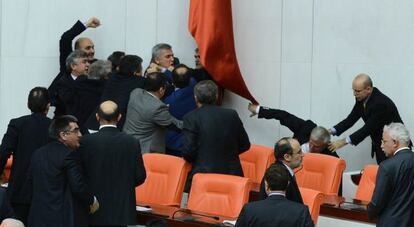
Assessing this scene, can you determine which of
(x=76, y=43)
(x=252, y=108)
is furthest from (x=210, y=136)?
(x=76, y=43)

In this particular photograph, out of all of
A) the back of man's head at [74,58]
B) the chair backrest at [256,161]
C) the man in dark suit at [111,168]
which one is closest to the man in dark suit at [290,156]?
the man in dark suit at [111,168]

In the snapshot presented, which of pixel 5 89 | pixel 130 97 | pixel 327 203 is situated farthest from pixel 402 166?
pixel 5 89

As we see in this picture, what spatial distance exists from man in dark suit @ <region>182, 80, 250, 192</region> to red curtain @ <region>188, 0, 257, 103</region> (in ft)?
5.92

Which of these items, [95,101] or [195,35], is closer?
[95,101]

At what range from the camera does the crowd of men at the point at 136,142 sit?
6.39 m

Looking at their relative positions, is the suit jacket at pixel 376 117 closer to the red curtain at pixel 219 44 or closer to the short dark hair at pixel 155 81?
the red curtain at pixel 219 44

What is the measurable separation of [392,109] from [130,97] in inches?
88.7

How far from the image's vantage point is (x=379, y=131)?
8.66 metres

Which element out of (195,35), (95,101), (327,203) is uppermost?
(195,35)

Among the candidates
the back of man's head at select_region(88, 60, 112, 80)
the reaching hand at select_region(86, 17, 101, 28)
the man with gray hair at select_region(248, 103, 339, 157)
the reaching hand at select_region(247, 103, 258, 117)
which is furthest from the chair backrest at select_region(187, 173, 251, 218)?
the reaching hand at select_region(86, 17, 101, 28)

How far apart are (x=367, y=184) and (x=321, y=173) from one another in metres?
0.43

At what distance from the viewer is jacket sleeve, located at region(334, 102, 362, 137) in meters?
8.96

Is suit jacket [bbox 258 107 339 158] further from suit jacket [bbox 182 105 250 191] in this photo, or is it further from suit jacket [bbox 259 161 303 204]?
suit jacket [bbox 259 161 303 204]

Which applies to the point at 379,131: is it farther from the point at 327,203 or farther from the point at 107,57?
the point at 107,57
